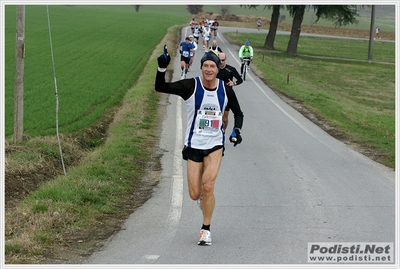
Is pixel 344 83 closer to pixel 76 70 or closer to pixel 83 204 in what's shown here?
pixel 76 70

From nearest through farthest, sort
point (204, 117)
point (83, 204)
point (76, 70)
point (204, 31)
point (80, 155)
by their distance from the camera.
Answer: point (204, 117) → point (83, 204) → point (80, 155) → point (76, 70) → point (204, 31)

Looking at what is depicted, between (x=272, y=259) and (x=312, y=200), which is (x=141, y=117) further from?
(x=272, y=259)

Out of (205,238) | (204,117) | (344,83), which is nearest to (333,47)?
A: (344,83)

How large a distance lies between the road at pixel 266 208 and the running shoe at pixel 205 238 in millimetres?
67

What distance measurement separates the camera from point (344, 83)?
129 ft

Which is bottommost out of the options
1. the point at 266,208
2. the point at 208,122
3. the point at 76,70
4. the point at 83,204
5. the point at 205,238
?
the point at 76,70

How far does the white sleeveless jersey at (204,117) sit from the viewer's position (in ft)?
25.2

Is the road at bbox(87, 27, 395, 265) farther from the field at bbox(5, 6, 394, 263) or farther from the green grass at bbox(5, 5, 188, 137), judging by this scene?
the green grass at bbox(5, 5, 188, 137)

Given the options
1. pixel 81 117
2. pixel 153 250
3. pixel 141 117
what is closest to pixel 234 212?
pixel 153 250

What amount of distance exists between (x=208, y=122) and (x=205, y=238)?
1.22 meters

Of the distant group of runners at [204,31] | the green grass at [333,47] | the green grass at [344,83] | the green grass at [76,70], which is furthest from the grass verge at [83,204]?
the green grass at [333,47]

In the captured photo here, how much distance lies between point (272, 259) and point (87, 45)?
160 feet

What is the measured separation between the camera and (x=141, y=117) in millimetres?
19109

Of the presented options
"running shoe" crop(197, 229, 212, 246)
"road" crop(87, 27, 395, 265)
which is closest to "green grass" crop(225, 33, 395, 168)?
"road" crop(87, 27, 395, 265)
